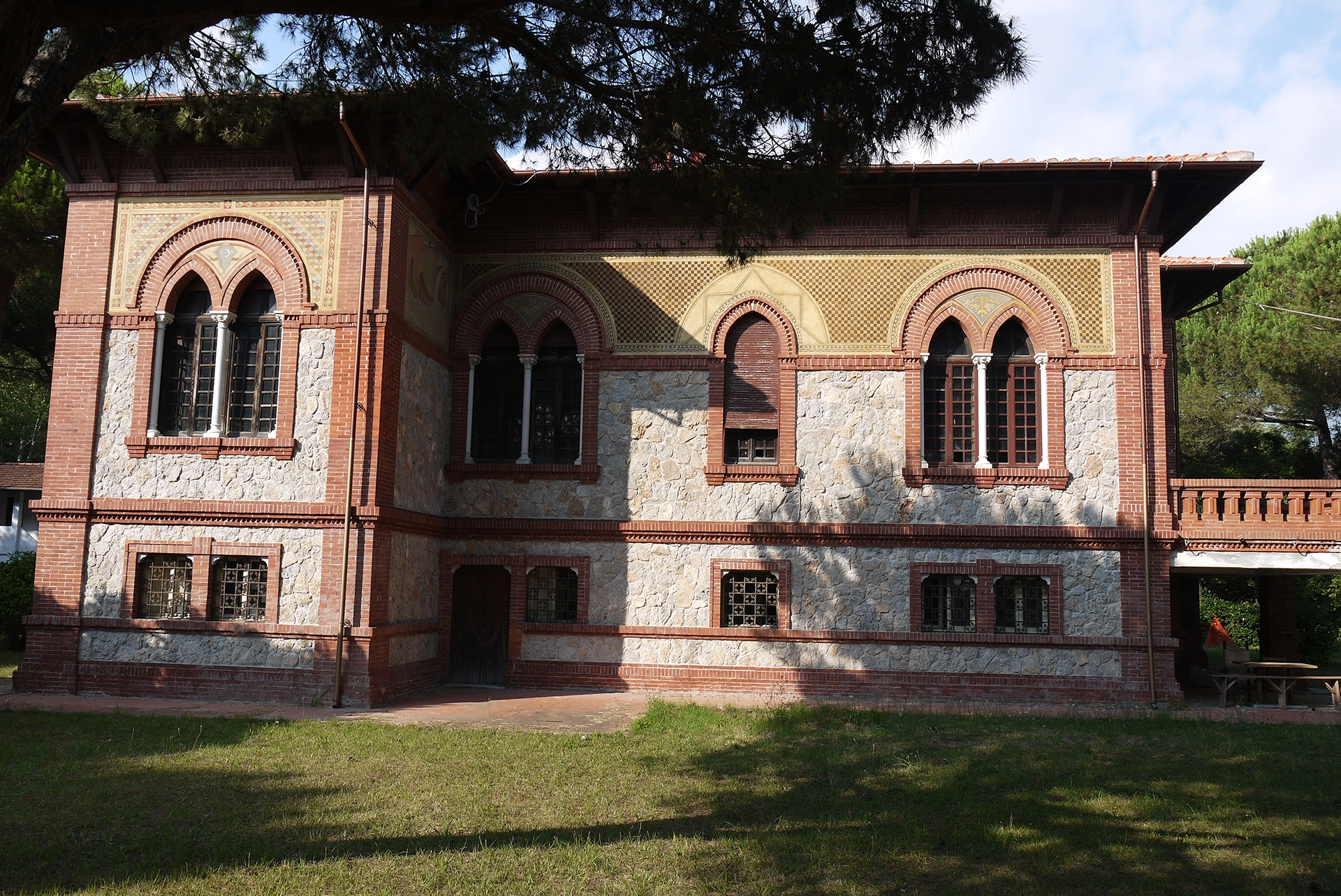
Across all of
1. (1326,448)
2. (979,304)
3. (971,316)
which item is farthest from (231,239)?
(1326,448)

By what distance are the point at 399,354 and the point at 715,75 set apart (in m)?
7.67

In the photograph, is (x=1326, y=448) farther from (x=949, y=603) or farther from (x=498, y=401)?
(x=498, y=401)

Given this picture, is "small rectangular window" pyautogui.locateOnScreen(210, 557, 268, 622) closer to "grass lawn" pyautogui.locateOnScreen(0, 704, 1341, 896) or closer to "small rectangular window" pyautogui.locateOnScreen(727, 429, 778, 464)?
"grass lawn" pyautogui.locateOnScreen(0, 704, 1341, 896)

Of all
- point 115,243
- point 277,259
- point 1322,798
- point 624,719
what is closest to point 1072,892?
point 1322,798

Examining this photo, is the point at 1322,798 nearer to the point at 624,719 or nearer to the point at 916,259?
the point at 624,719

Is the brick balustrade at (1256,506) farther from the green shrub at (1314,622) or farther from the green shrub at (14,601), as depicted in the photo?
the green shrub at (14,601)

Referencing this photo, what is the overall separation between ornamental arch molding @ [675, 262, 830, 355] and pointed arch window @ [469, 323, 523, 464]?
2.68m

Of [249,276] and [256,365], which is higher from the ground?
[249,276]

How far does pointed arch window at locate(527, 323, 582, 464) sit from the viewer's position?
1541cm

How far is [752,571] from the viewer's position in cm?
1466

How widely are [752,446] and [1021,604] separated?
4.49 meters

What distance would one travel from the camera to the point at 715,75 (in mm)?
7207

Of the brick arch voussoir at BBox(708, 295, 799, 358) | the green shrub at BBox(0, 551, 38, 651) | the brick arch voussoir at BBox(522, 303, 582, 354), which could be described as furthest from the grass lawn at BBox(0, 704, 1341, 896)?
the green shrub at BBox(0, 551, 38, 651)

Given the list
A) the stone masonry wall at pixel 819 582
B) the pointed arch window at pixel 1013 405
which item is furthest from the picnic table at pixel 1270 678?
the pointed arch window at pixel 1013 405
